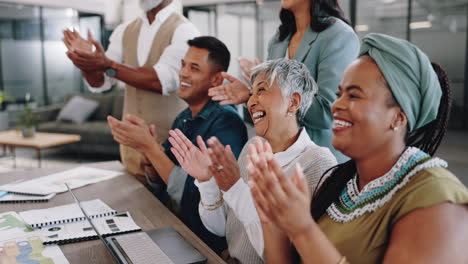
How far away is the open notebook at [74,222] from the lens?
4.75ft

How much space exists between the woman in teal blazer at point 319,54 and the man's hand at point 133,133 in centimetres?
35

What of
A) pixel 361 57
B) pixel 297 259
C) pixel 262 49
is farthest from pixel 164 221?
pixel 262 49

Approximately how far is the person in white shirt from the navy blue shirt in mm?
245

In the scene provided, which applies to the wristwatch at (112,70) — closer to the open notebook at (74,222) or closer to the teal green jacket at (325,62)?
the open notebook at (74,222)

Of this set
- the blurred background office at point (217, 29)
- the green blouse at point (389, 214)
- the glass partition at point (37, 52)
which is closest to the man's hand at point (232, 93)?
the green blouse at point (389, 214)

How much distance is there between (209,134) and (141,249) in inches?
32.6

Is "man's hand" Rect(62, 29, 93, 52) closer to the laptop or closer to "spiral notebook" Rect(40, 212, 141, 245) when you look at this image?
"spiral notebook" Rect(40, 212, 141, 245)

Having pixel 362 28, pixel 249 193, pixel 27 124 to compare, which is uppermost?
pixel 362 28

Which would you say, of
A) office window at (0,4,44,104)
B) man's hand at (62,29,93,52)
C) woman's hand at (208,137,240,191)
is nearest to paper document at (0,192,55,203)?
man's hand at (62,29,93,52)

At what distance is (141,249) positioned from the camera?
127cm

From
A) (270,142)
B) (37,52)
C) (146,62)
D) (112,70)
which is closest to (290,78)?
(270,142)

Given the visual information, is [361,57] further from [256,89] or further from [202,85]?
[202,85]

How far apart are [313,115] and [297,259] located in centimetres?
67

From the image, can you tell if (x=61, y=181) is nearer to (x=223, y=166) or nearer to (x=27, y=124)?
(x=223, y=166)
